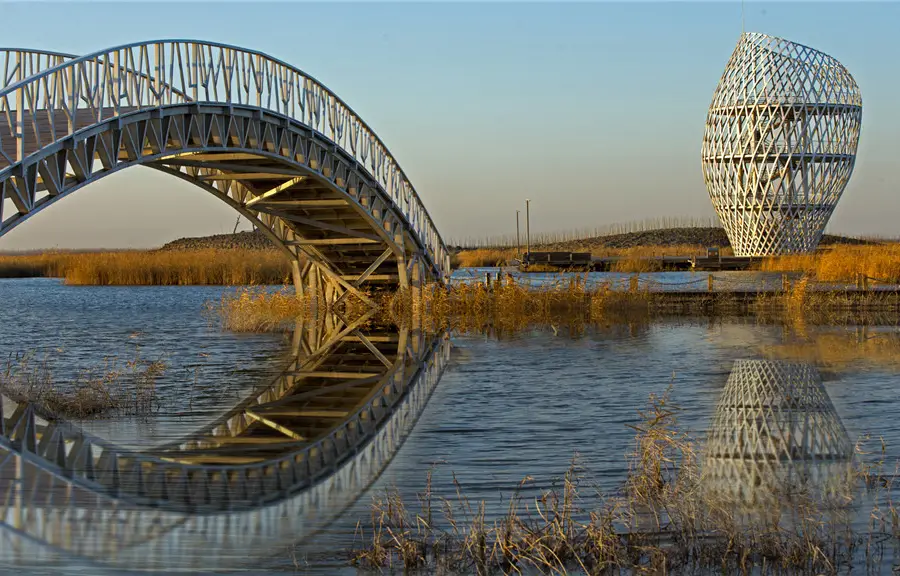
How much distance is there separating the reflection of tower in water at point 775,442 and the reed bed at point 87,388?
758 cm

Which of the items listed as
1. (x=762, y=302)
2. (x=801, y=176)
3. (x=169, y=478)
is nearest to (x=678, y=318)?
(x=762, y=302)

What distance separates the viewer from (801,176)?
2554 inches

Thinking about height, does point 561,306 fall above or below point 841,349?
above

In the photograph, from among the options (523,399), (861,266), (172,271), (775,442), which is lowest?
(775,442)

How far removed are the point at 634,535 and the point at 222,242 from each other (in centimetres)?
12622

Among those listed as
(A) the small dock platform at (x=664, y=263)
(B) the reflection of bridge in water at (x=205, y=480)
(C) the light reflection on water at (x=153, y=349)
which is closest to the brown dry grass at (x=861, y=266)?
(A) the small dock platform at (x=664, y=263)

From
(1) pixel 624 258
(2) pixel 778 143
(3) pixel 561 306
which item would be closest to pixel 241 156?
(3) pixel 561 306

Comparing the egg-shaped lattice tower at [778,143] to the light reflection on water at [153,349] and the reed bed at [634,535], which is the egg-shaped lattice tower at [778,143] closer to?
the light reflection on water at [153,349]

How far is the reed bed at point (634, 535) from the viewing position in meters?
7.32

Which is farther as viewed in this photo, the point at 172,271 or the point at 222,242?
the point at 222,242

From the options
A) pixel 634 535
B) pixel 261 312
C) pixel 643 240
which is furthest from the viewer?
pixel 643 240

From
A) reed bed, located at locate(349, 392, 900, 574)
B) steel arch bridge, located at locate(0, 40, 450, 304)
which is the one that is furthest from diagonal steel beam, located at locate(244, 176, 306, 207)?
reed bed, located at locate(349, 392, 900, 574)

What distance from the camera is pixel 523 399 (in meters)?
15.2

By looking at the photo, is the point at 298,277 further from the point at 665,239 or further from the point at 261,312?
the point at 665,239
